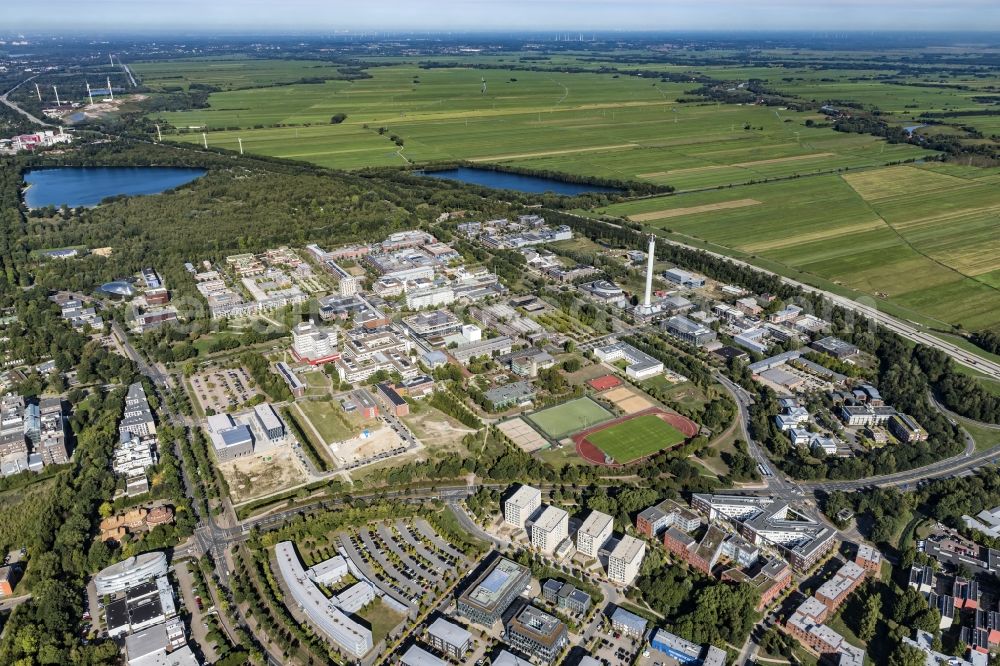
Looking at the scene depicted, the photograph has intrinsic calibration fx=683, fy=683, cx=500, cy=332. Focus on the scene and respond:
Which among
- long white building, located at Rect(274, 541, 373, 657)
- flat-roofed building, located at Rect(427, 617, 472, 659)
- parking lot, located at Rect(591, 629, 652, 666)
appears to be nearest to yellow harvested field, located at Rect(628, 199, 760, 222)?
parking lot, located at Rect(591, 629, 652, 666)

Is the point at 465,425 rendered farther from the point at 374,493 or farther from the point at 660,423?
the point at 660,423

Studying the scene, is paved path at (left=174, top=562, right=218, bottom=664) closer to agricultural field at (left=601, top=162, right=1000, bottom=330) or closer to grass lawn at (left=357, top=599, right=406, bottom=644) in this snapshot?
grass lawn at (left=357, top=599, right=406, bottom=644)

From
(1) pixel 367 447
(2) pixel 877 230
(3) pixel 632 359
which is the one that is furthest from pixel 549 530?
(2) pixel 877 230

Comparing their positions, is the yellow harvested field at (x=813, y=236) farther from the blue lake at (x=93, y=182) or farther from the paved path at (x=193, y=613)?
the blue lake at (x=93, y=182)

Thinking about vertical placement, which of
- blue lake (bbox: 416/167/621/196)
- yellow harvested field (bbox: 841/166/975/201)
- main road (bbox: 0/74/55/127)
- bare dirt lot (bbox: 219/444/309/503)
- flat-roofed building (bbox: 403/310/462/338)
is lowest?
bare dirt lot (bbox: 219/444/309/503)

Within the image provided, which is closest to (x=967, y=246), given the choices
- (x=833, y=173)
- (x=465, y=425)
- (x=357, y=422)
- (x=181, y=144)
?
(x=833, y=173)

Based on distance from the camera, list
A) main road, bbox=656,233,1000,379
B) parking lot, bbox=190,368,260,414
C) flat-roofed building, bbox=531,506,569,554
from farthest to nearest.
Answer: main road, bbox=656,233,1000,379 < parking lot, bbox=190,368,260,414 < flat-roofed building, bbox=531,506,569,554

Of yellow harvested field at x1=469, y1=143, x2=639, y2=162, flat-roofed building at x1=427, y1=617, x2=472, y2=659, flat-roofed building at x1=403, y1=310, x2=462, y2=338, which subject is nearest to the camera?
flat-roofed building at x1=427, y1=617, x2=472, y2=659

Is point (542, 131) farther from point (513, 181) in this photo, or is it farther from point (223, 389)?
point (223, 389)
